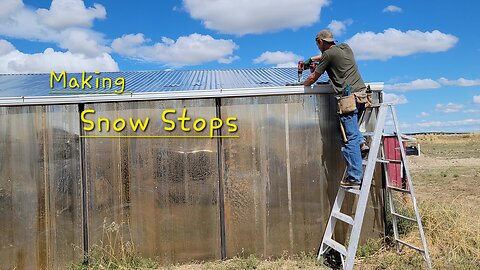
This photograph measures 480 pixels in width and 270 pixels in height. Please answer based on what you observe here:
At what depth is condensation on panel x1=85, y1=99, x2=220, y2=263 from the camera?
17.1 ft

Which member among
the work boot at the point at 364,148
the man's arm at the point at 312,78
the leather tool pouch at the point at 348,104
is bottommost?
the work boot at the point at 364,148

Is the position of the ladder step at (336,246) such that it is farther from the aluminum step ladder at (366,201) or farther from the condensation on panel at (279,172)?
the condensation on panel at (279,172)

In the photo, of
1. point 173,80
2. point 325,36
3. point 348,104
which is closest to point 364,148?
point 348,104

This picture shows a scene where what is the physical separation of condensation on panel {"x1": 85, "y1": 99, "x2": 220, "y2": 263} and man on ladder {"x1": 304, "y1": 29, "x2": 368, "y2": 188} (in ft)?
5.74

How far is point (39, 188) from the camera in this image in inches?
206

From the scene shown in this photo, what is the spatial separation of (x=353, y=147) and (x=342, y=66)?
104cm

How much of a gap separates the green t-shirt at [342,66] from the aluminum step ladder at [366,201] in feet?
1.63

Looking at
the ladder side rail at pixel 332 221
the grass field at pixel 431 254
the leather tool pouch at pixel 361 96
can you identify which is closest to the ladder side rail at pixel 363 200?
the leather tool pouch at pixel 361 96

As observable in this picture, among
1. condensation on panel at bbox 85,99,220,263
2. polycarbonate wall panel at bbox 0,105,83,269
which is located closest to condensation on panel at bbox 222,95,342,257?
condensation on panel at bbox 85,99,220,263

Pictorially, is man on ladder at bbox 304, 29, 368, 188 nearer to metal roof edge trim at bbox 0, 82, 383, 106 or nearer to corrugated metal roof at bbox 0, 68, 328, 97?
metal roof edge trim at bbox 0, 82, 383, 106

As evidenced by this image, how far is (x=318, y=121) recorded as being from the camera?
5.24 m

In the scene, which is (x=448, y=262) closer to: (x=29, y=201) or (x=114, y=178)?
(x=114, y=178)

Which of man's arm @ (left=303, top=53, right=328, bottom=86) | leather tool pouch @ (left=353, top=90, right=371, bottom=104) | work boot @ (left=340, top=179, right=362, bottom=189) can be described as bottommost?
work boot @ (left=340, top=179, right=362, bottom=189)

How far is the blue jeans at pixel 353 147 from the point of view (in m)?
4.55
